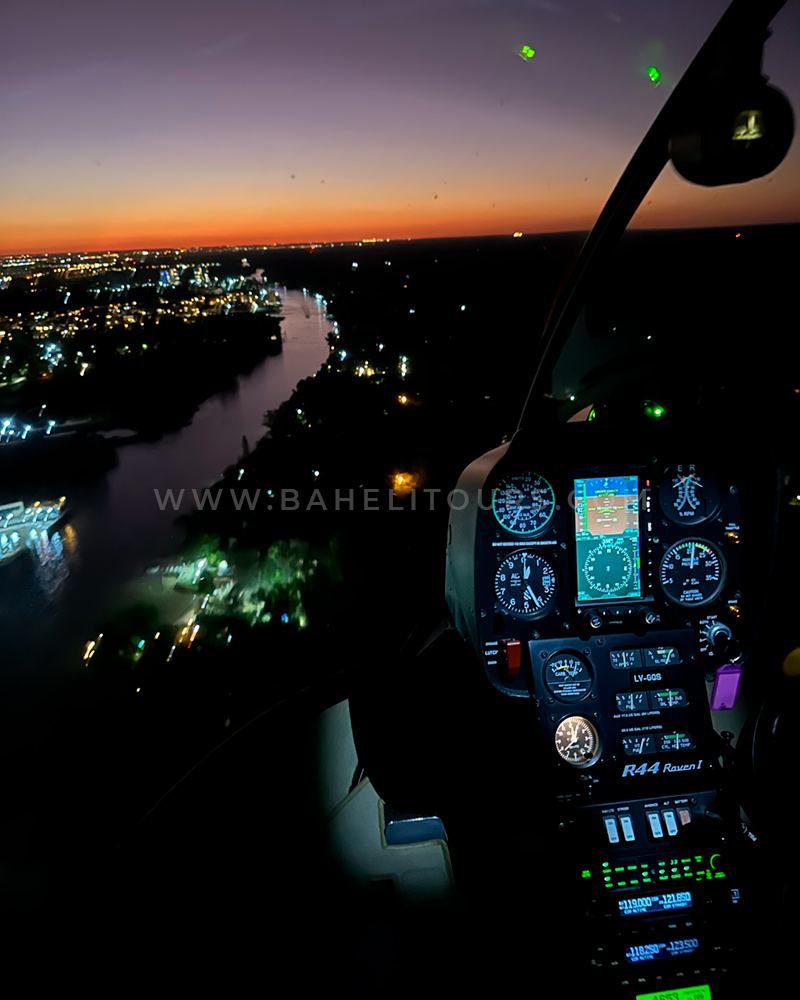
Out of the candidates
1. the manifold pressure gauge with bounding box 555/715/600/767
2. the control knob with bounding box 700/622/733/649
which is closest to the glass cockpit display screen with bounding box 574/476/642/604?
the control knob with bounding box 700/622/733/649

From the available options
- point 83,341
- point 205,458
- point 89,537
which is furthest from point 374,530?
point 83,341

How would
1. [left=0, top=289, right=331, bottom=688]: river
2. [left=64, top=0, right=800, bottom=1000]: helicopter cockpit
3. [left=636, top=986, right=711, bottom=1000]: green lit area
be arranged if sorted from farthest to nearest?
[left=0, top=289, right=331, bottom=688]: river, [left=64, top=0, right=800, bottom=1000]: helicopter cockpit, [left=636, top=986, right=711, bottom=1000]: green lit area

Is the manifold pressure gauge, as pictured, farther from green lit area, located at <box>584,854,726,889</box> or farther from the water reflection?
the water reflection

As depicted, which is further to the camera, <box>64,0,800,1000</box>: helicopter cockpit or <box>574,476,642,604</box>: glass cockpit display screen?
<box>574,476,642,604</box>: glass cockpit display screen

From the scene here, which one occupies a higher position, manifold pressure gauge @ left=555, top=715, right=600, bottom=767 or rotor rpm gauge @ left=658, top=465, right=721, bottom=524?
rotor rpm gauge @ left=658, top=465, right=721, bottom=524

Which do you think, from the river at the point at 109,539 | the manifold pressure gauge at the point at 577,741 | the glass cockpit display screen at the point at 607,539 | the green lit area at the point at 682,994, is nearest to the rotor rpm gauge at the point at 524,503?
the glass cockpit display screen at the point at 607,539

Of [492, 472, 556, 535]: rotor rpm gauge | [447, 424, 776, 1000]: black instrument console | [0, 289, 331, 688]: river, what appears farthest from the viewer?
[0, 289, 331, 688]: river

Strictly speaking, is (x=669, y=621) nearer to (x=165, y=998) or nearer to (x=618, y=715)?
(x=618, y=715)
